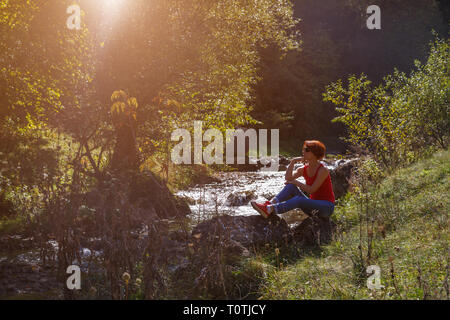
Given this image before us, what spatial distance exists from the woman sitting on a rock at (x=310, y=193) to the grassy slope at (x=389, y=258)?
0.68 m

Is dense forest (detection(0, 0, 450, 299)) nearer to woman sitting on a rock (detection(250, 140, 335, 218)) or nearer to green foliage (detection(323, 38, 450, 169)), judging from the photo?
green foliage (detection(323, 38, 450, 169))

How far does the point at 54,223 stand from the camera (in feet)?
19.5

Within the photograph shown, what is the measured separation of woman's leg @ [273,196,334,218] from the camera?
822 centimetres

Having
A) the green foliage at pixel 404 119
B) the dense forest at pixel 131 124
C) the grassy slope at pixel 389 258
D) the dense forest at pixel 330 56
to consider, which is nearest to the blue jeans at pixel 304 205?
the grassy slope at pixel 389 258

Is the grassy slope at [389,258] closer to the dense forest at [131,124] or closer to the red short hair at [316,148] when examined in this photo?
the dense forest at [131,124]

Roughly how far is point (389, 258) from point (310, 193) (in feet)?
12.4

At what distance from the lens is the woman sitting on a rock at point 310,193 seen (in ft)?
26.8

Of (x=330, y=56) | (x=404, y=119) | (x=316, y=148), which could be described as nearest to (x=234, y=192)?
(x=316, y=148)

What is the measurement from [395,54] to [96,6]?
4798 cm

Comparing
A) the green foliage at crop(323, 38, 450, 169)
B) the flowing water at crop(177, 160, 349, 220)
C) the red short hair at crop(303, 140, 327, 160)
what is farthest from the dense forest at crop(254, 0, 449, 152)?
the red short hair at crop(303, 140, 327, 160)

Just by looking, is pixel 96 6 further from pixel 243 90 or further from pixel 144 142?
pixel 243 90

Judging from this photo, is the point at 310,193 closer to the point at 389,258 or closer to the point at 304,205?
the point at 304,205
